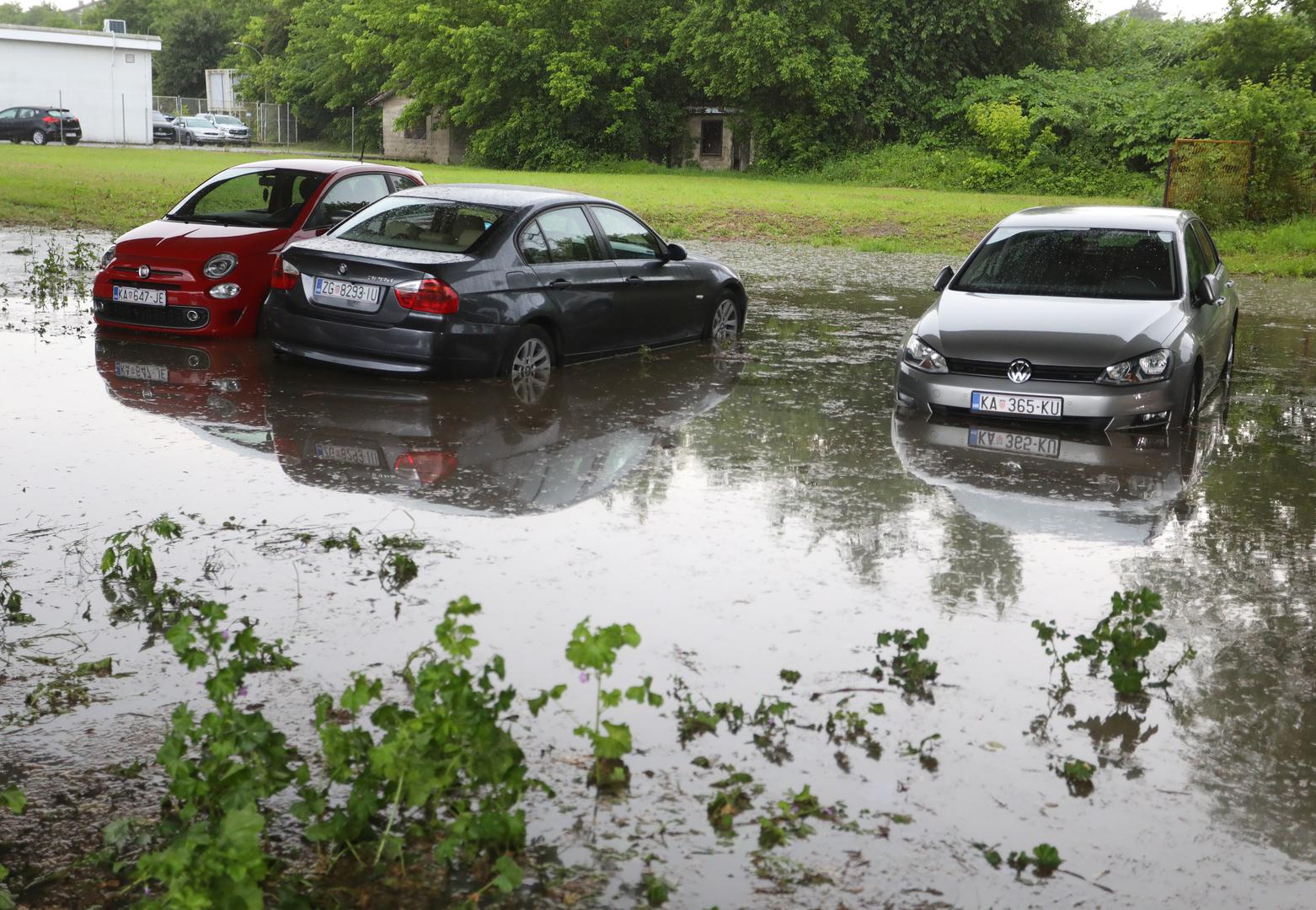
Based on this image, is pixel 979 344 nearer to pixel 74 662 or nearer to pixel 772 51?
pixel 74 662

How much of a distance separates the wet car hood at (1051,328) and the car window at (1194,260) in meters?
0.68

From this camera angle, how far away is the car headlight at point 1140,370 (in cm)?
962

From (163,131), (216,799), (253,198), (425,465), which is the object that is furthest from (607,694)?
(163,131)

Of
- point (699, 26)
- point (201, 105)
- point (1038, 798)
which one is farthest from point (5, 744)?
point (201, 105)

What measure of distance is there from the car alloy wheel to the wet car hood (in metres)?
3.62

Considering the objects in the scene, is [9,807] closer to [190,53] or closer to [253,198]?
[253,198]

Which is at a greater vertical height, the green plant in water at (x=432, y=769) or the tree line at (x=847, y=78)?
the tree line at (x=847, y=78)

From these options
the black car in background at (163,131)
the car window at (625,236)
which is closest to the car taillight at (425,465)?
the car window at (625,236)

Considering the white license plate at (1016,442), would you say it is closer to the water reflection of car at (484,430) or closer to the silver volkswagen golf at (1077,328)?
the silver volkswagen golf at (1077,328)

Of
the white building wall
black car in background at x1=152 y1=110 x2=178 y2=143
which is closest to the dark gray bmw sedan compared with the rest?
the white building wall

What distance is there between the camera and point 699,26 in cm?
5541

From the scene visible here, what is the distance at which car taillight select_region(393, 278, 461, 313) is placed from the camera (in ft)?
33.8

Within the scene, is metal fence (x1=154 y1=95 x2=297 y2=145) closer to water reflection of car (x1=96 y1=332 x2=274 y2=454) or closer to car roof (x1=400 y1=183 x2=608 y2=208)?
water reflection of car (x1=96 y1=332 x2=274 y2=454)

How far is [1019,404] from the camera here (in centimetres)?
969
